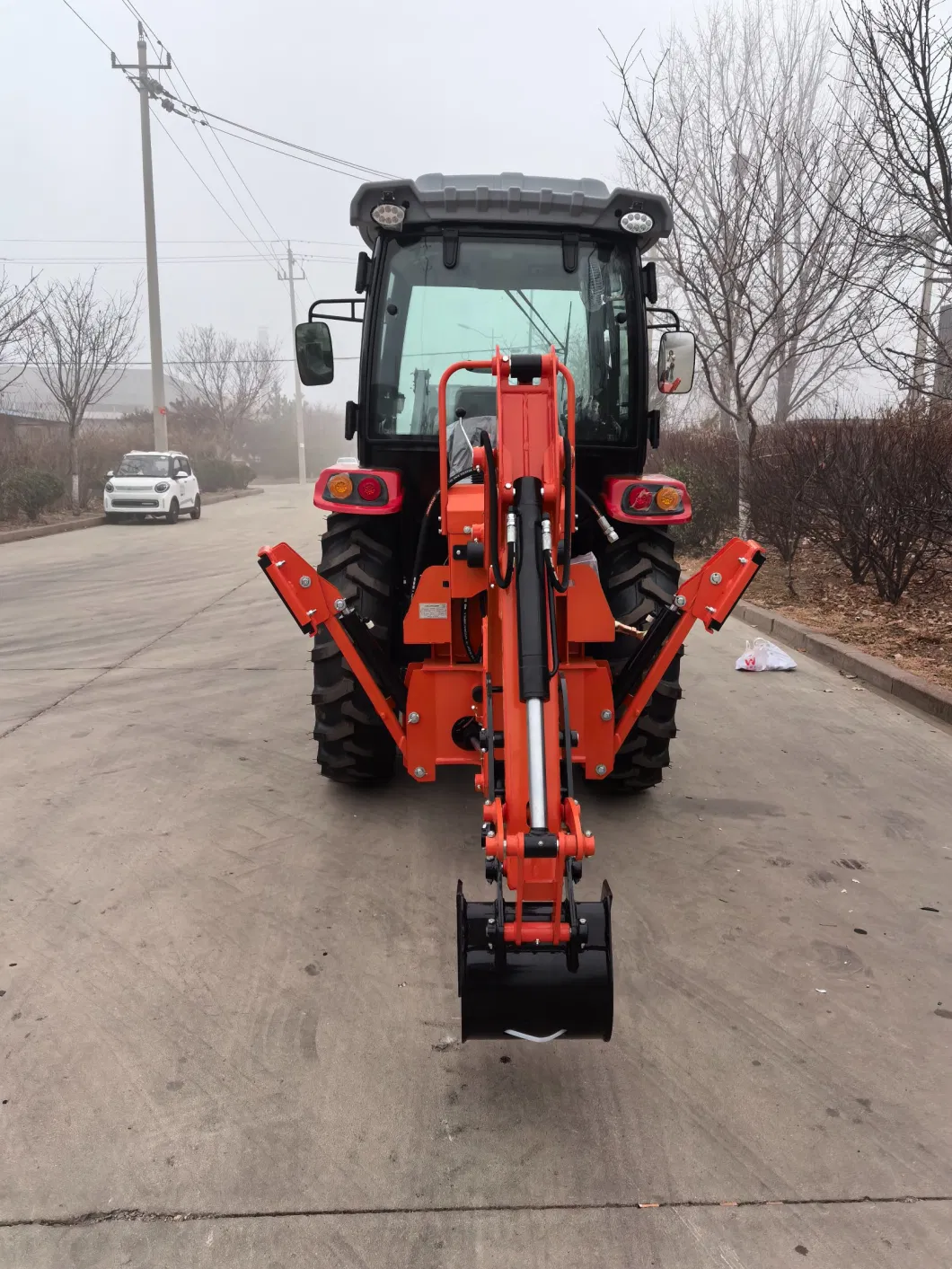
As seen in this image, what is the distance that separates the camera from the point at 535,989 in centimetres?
227

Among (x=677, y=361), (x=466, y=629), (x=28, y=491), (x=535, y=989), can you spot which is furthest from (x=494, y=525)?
(x=28, y=491)

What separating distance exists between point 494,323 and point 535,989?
3129 millimetres

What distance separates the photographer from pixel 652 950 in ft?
10.8

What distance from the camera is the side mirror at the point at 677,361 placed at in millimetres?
4551

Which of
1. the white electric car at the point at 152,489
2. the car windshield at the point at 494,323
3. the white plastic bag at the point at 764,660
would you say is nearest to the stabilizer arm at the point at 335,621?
the car windshield at the point at 494,323

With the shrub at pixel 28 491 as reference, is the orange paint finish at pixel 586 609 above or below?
below

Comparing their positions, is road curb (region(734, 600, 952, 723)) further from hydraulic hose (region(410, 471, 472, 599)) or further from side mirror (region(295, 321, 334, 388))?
side mirror (region(295, 321, 334, 388))

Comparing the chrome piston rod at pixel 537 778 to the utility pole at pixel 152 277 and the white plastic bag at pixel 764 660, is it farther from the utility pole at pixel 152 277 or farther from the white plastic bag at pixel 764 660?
the utility pole at pixel 152 277

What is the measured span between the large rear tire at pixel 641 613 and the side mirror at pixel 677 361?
727mm

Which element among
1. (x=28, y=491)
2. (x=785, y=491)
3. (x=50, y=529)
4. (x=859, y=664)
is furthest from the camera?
(x=28, y=491)

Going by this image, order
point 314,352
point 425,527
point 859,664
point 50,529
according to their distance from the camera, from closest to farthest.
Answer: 1. point 425,527
2. point 314,352
3. point 859,664
4. point 50,529

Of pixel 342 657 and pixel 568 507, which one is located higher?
pixel 568 507

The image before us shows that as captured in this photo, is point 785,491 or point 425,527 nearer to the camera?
point 425,527

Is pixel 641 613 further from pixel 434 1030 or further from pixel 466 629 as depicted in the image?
pixel 434 1030
